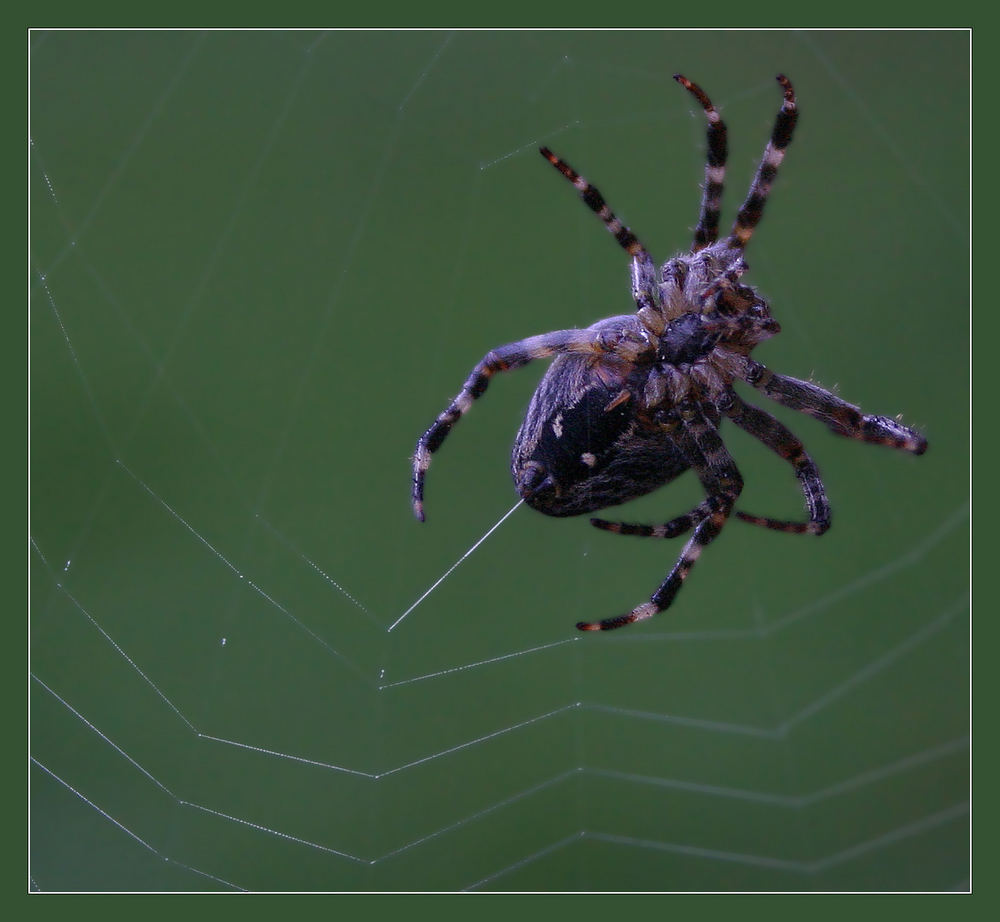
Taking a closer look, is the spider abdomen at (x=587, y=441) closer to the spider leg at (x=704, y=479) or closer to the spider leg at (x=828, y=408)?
the spider leg at (x=704, y=479)

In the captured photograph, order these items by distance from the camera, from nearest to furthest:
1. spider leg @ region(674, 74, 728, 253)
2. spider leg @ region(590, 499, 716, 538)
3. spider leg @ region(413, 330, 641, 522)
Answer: spider leg @ region(413, 330, 641, 522) → spider leg @ region(674, 74, 728, 253) → spider leg @ region(590, 499, 716, 538)

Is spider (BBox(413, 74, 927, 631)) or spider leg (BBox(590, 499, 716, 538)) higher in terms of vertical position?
spider (BBox(413, 74, 927, 631))

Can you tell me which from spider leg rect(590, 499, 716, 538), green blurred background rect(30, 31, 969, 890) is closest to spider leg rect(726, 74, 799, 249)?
spider leg rect(590, 499, 716, 538)

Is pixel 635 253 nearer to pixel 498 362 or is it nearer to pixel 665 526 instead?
pixel 498 362

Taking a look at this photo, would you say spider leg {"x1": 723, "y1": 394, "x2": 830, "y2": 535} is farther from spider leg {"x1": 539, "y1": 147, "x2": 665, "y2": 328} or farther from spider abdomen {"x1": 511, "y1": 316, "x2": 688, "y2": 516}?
spider leg {"x1": 539, "y1": 147, "x2": 665, "y2": 328}

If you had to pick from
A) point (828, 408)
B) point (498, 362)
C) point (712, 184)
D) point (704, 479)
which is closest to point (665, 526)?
point (704, 479)

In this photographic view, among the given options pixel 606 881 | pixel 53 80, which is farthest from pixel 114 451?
pixel 606 881

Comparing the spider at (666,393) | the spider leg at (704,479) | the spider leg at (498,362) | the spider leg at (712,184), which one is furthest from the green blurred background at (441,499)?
the spider leg at (498,362)

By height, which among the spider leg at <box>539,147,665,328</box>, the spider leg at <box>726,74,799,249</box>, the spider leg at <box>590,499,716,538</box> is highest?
the spider leg at <box>726,74,799,249</box>
